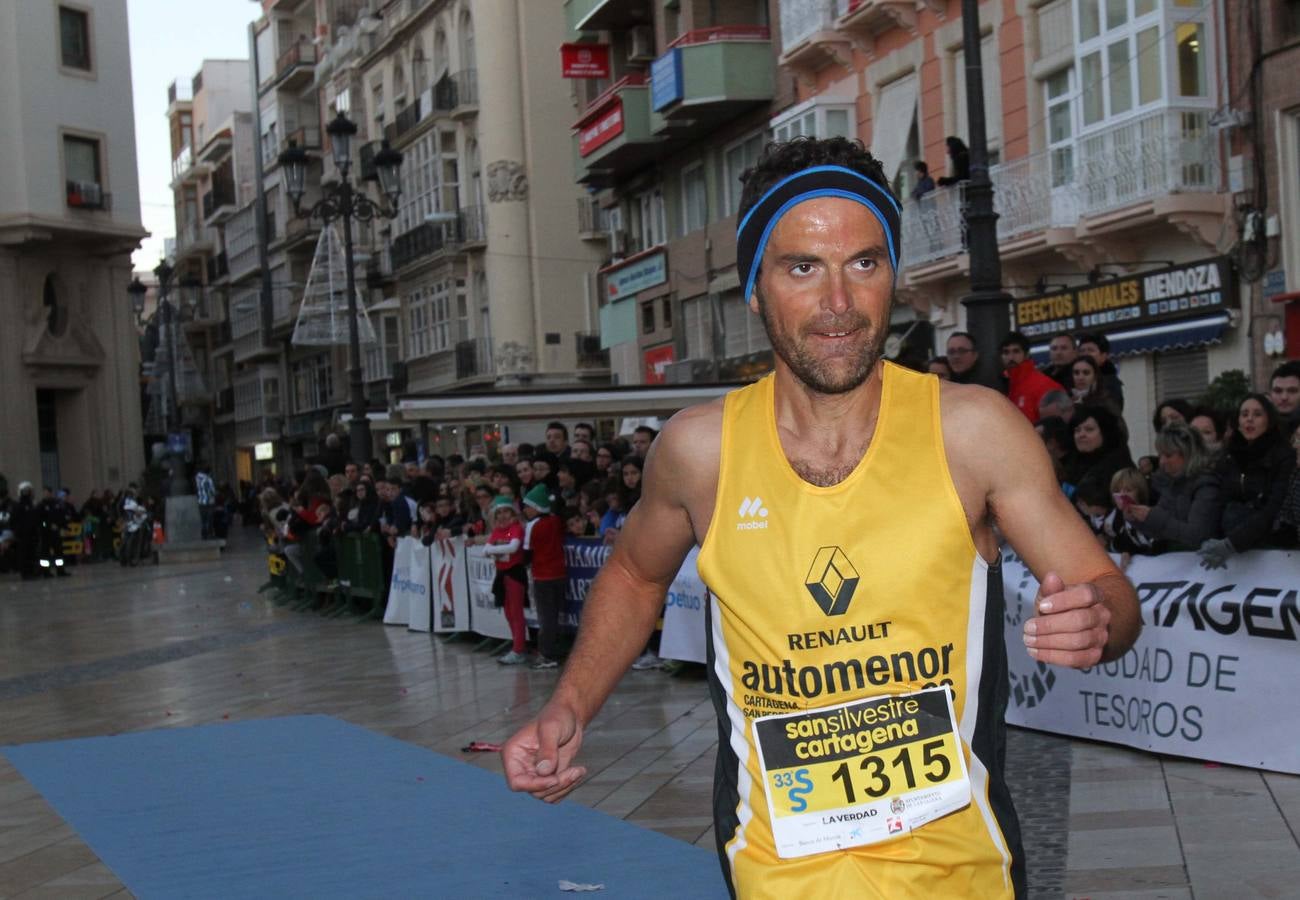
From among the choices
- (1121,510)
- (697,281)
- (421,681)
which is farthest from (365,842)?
(697,281)

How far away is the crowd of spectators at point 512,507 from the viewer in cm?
1451

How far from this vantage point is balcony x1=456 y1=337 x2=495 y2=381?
161 feet

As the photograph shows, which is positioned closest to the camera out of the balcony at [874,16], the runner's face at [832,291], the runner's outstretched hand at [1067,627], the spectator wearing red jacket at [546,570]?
the runner's outstretched hand at [1067,627]

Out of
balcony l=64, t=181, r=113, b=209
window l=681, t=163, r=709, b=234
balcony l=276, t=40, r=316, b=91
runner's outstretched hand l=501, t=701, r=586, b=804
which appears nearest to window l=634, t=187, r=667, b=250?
window l=681, t=163, r=709, b=234

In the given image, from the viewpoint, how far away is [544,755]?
307 centimetres

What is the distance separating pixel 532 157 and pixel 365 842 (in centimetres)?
4125

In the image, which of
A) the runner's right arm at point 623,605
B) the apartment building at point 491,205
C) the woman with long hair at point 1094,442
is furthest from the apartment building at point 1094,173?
the apartment building at point 491,205

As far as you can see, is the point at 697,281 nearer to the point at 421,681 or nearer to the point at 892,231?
the point at 421,681

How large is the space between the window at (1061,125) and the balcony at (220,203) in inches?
2371

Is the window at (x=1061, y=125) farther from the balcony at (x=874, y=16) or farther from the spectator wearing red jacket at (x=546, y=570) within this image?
the spectator wearing red jacket at (x=546, y=570)

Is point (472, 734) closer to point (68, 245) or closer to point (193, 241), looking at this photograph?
point (68, 245)

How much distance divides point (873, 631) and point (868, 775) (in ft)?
0.78

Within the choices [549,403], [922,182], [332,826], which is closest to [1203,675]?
[332,826]

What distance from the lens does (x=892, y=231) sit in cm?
306
